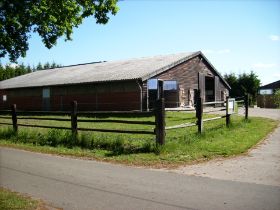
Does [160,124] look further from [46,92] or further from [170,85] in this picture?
[46,92]

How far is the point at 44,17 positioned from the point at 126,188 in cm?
786

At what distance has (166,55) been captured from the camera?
3281 centimetres

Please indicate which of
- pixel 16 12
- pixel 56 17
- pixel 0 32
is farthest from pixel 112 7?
pixel 0 32

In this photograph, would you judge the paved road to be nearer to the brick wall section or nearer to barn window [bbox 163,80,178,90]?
the brick wall section

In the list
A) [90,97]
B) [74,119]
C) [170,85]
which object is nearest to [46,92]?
[90,97]

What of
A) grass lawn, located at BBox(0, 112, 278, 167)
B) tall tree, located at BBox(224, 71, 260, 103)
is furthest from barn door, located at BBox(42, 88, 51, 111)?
tall tree, located at BBox(224, 71, 260, 103)

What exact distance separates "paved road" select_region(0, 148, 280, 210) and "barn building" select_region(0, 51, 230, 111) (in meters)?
16.4

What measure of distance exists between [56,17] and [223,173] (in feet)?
28.6

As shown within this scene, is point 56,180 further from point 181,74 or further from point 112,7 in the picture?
point 181,74

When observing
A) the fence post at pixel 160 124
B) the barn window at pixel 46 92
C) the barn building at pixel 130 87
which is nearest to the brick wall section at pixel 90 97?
the barn building at pixel 130 87

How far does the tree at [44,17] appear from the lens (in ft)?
35.6

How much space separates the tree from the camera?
10.9 m

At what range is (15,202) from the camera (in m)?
5.40

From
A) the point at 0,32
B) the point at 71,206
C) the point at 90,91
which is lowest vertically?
the point at 71,206
